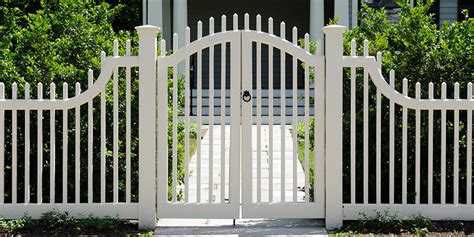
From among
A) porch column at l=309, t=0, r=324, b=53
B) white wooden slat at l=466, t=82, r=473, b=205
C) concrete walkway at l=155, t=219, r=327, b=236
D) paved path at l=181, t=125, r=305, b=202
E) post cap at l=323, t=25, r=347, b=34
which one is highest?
porch column at l=309, t=0, r=324, b=53

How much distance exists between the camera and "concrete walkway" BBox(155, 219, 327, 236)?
21.2 ft

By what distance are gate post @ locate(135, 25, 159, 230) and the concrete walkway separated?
0.24m

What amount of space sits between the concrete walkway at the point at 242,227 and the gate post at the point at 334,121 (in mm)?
293

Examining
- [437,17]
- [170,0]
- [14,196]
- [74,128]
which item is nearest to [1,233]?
[14,196]

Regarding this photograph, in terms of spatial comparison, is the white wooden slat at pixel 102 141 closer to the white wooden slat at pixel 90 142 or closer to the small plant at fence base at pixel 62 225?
the white wooden slat at pixel 90 142

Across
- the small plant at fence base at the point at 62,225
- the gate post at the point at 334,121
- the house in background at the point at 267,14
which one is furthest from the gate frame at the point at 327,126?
the house in background at the point at 267,14

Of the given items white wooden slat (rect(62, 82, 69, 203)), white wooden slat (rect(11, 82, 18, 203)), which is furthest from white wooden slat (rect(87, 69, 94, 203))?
white wooden slat (rect(11, 82, 18, 203))

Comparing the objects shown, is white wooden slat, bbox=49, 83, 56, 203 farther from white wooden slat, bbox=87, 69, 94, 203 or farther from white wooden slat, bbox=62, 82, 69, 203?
white wooden slat, bbox=87, 69, 94, 203

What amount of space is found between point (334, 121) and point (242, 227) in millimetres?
1223

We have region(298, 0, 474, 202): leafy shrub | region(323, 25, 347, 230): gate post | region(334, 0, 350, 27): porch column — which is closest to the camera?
region(323, 25, 347, 230): gate post

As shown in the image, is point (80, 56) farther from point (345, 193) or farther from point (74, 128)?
point (345, 193)

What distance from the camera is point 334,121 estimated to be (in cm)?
659

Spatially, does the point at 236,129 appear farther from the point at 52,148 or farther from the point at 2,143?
the point at 2,143

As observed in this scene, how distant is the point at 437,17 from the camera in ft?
57.8
